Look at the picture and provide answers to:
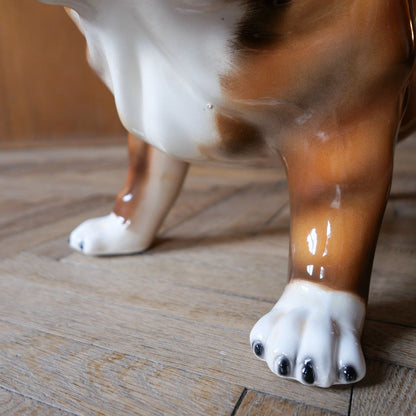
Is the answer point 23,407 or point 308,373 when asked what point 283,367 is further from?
point 23,407

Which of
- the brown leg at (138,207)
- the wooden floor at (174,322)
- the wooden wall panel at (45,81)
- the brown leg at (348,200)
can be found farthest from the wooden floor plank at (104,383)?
the wooden wall panel at (45,81)

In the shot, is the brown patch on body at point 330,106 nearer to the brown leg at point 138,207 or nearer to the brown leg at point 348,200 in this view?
the brown leg at point 348,200

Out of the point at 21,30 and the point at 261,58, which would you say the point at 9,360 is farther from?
the point at 21,30

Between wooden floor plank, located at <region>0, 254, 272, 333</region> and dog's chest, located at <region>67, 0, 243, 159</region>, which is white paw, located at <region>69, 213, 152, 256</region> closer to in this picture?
wooden floor plank, located at <region>0, 254, 272, 333</region>

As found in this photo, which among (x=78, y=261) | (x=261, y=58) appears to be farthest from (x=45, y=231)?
(x=261, y=58)

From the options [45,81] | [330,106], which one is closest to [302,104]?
[330,106]

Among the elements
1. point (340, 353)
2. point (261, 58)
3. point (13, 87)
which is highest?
point (261, 58)

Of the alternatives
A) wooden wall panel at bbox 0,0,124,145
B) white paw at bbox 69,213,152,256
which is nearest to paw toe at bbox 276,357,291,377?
white paw at bbox 69,213,152,256
